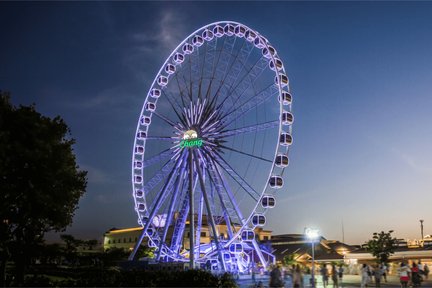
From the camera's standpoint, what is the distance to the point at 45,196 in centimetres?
3133

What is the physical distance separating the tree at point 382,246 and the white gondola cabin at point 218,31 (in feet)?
124

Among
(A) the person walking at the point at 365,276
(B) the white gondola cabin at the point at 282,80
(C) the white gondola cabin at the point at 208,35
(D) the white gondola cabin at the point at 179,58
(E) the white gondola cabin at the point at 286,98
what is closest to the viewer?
(A) the person walking at the point at 365,276

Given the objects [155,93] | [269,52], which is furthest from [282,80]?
[155,93]

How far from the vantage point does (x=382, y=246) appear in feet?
224

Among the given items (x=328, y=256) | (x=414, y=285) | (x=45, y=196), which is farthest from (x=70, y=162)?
(x=328, y=256)

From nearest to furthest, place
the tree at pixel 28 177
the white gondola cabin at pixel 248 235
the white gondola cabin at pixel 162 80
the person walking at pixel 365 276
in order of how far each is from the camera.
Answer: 1. the person walking at pixel 365 276
2. the tree at pixel 28 177
3. the white gondola cabin at pixel 248 235
4. the white gondola cabin at pixel 162 80

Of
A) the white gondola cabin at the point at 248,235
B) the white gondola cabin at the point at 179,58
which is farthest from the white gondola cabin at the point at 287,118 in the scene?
the white gondola cabin at the point at 179,58

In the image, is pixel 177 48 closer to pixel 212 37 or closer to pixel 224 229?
pixel 212 37

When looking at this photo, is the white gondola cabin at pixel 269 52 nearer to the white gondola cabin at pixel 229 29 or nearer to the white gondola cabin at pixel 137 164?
the white gondola cabin at pixel 229 29

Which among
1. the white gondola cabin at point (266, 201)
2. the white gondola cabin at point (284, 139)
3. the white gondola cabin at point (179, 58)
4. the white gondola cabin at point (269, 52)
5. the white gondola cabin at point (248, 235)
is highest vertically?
the white gondola cabin at point (179, 58)

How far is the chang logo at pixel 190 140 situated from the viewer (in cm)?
4390

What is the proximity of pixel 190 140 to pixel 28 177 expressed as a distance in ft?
52.9

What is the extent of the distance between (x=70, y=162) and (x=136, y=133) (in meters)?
15.8

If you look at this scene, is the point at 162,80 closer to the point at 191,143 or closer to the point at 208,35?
the point at 208,35
